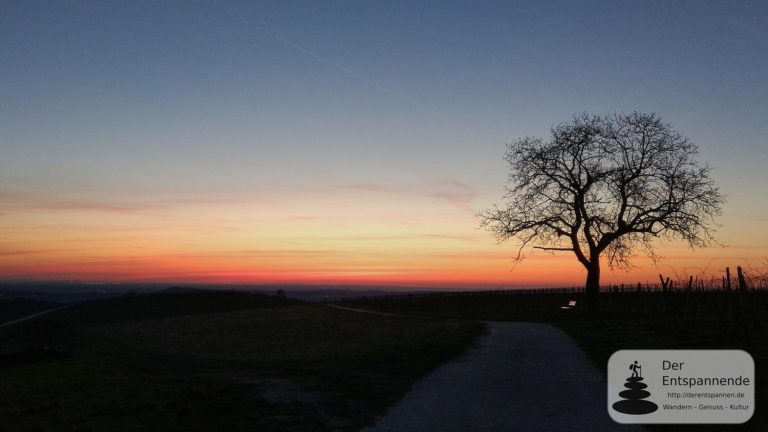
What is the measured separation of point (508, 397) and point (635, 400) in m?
2.49

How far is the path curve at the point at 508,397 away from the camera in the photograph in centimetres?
1149

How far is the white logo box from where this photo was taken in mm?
12172

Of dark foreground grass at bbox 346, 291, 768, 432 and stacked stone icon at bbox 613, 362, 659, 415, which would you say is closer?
stacked stone icon at bbox 613, 362, 659, 415

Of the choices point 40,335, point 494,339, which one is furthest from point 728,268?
point 40,335

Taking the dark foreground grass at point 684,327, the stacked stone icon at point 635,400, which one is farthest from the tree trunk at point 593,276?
the stacked stone icon at point 635,400

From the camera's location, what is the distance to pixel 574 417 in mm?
12102

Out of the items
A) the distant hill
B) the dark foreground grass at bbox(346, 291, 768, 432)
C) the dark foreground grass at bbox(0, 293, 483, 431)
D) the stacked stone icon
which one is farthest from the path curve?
the distant hill

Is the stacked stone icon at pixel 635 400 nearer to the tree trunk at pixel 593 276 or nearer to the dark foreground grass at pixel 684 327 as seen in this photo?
the dark foreground grass at pixel 684 327

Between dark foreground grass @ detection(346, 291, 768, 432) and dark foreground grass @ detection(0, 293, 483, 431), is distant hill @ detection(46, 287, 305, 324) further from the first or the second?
dark foreground grass @ detection(346, 291, 768, 432)

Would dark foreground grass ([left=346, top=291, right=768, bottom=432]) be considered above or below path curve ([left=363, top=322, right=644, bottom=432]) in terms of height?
above

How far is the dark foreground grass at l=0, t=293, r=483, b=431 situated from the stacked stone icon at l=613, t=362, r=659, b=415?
14.9ft

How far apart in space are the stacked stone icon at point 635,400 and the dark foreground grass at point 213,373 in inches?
179

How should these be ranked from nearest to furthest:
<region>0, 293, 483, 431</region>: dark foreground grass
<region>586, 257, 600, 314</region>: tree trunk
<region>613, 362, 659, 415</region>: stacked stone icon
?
<region>613, 362, 659, 415</region>: stacked stone icon, <region>0, 293, 483, 431</region>: dark foreground grass, <region>586, 257, 600, 314</region>: tree trunk

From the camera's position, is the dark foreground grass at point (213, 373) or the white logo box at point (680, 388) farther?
the dark foreground grass at point (213, 373)
